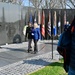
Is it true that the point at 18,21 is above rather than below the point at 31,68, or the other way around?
above

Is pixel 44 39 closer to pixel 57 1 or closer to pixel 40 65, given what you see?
pixel 40 65

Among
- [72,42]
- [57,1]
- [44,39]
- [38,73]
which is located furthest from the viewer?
[57,1]

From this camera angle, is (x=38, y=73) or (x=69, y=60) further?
(x=38, y=73)

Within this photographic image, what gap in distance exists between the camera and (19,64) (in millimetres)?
10641

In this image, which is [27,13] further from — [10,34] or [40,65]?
[40,65]

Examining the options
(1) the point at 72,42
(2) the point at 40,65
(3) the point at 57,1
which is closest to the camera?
(1) the point at 72,42

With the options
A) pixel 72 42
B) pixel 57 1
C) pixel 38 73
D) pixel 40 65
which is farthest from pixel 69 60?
pixel 57 1

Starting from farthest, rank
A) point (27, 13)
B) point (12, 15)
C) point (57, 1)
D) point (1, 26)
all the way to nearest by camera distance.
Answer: point (57, 1) < point (27, 13) < point (12, 15) < point (1, 26)

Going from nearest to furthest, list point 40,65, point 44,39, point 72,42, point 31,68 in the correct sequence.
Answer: point 72,42
point 31,68
point 40,65
point 44,39

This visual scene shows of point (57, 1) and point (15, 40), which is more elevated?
point (57, 1)

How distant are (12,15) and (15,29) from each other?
1.19 metres

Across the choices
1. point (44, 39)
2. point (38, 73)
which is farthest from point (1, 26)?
point (38, 73)

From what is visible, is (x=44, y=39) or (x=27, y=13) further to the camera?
(x=44, y=39)

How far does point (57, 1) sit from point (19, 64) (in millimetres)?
43183
